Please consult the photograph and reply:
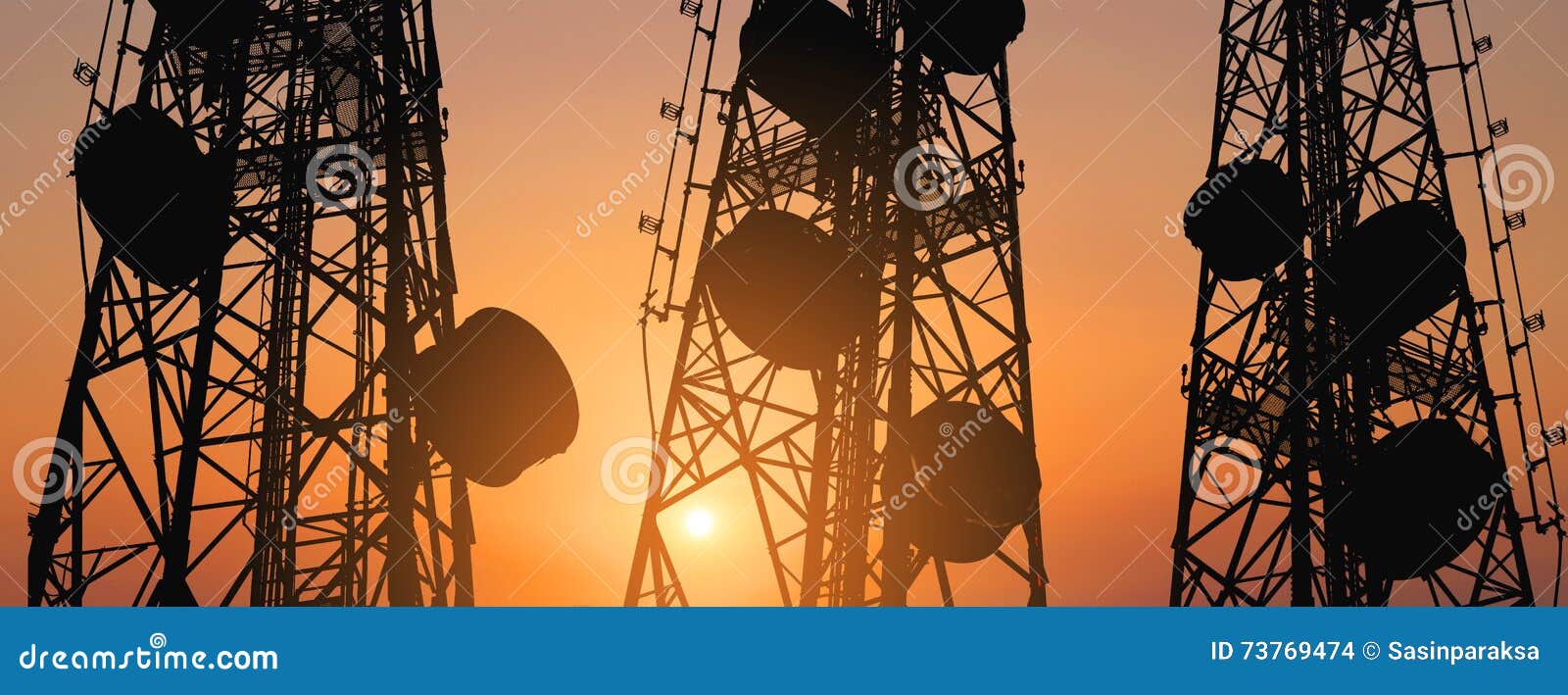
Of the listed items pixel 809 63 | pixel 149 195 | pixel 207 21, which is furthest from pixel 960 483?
pixel 207 21

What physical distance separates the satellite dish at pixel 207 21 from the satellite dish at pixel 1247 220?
597 inches

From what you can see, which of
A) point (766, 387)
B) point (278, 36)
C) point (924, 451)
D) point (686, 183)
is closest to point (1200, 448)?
point (924, 451)

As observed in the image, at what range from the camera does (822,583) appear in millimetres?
20234

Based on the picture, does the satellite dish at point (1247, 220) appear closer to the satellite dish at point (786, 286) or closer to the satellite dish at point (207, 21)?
the satellite dish at point (786, 286)

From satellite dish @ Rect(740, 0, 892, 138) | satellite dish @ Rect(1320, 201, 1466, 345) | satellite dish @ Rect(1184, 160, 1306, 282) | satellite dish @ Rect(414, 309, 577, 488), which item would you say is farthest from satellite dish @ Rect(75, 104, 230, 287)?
satellite dish @ Rect(1320, 201, 1466, 345)

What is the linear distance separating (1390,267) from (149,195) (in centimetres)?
1978

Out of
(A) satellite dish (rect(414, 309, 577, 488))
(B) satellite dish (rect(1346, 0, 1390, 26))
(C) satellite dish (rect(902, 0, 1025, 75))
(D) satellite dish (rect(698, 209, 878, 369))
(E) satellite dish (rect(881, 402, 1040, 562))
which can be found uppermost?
(B) satellite dish (rect(1346, 0, 1390, 26))

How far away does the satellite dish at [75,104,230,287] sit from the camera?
16406 millimetres

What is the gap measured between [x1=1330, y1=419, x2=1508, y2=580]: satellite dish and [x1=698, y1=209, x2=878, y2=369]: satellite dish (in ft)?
34.0

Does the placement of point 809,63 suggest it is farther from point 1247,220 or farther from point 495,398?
point 1247,220

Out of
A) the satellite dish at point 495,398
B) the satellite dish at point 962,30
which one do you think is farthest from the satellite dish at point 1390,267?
the satellite dish at point 495,398

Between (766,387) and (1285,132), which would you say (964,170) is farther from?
(1285,132)

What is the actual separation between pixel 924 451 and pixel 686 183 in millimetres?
5026

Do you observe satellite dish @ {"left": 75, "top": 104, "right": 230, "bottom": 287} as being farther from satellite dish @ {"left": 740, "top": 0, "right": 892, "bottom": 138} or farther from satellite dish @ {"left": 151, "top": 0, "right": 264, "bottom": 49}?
satellite dish @ {"left": 740, "top": 0, "right": 892, "bottom": 138}
